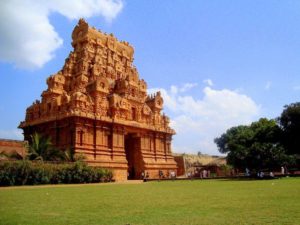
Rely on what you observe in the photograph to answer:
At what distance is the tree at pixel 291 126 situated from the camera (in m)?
34.2

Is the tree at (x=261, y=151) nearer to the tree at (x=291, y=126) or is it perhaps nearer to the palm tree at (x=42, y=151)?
the tree at (x=291, y=126)

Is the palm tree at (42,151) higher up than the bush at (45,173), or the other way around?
the palm tree at (42,151)

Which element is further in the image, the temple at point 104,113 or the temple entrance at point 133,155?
the temple entrance at point 133,155

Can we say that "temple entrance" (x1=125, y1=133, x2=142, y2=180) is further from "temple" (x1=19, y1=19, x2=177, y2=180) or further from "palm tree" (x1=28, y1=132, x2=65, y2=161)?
"palm tree" (x1=28, y1=132, x2=65, y2=161)

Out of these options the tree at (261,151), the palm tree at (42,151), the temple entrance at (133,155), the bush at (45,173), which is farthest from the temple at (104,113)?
the tree at (261,151)

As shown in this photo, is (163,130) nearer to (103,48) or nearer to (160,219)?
(103,48)

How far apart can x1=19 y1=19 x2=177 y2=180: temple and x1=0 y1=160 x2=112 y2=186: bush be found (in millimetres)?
4351

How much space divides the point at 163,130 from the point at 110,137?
10.5 metres

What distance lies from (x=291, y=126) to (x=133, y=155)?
64.2 ft

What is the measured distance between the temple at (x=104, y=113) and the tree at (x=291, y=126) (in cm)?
1642

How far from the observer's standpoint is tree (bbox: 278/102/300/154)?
34.2 meters

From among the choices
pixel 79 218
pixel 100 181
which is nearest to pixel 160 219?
pixel 79 218

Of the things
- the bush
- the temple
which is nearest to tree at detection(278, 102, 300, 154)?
the temple

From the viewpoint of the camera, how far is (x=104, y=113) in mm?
38219
